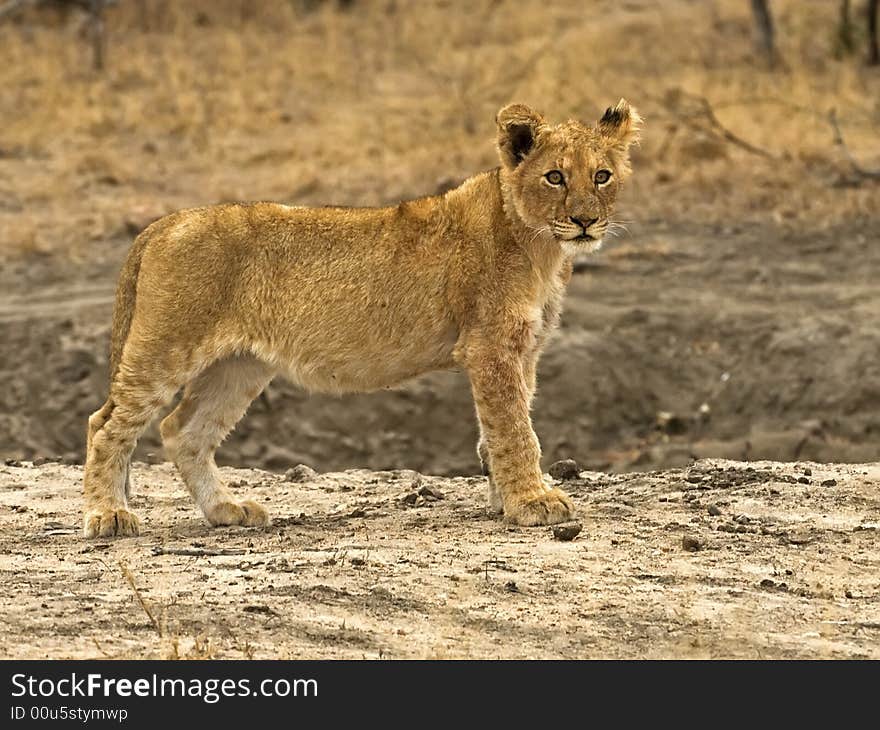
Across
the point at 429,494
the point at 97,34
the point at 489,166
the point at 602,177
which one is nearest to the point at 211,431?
the point at 429,494

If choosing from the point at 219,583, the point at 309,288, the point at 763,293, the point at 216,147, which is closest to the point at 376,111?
the point at 216,147

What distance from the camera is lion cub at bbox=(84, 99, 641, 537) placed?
25.7 ft

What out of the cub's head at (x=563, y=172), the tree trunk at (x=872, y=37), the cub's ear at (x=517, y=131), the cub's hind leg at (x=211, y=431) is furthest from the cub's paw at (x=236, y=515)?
the tree trunk at (x=872, y=37)

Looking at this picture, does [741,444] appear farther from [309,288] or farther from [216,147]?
[216,147]

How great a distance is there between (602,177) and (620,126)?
35 cm

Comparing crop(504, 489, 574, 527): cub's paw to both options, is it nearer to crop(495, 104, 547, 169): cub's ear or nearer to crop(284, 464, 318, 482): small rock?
crop(495, 104, 547, 169): cub's ear

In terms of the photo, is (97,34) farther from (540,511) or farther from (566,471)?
(540,511)

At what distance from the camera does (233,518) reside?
8242 mm

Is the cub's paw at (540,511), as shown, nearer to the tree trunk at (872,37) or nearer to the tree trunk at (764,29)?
the tree trunk at (872,37)

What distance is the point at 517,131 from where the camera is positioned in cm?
792

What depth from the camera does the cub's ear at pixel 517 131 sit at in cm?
789

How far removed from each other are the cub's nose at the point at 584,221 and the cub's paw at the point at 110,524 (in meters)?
2.38

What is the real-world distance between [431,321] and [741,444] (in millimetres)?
4561

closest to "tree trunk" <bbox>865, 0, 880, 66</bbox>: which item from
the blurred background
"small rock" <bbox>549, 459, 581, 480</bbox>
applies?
the blurred background
